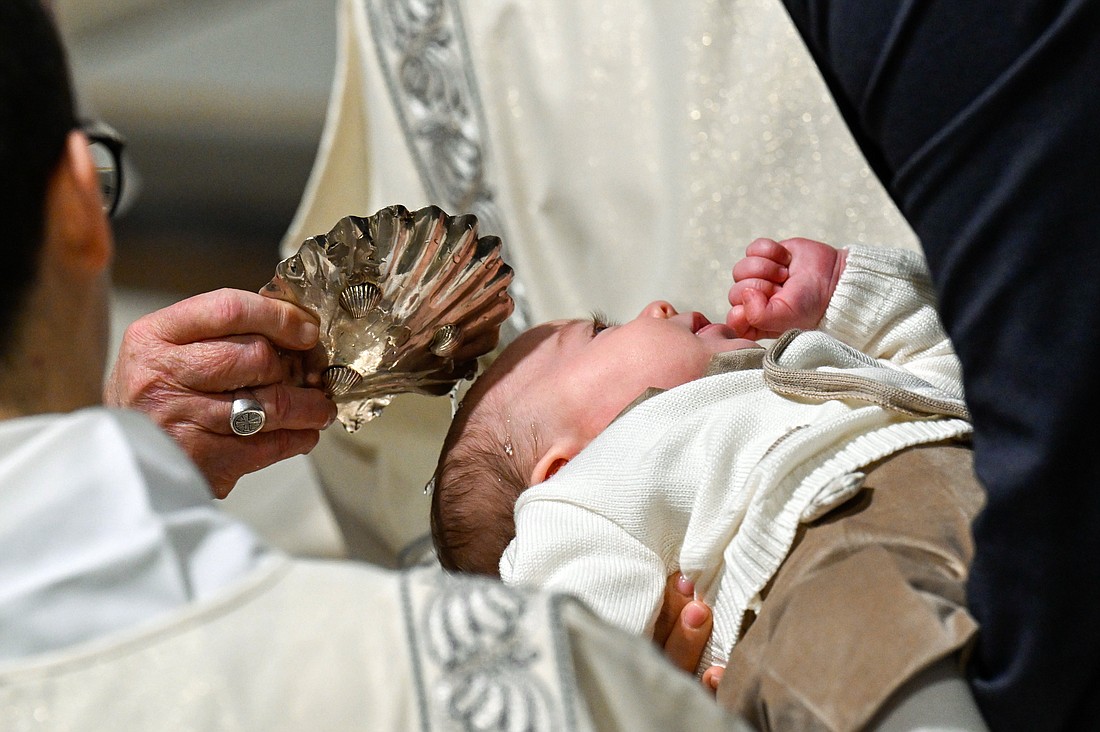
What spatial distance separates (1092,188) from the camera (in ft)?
1.56

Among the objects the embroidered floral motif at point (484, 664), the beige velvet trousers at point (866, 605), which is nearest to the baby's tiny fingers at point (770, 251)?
the beige velvet trousers at point (866, 605)

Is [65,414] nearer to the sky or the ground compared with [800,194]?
nearer to the sky

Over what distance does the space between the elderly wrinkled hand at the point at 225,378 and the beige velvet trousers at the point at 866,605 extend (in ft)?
1.10

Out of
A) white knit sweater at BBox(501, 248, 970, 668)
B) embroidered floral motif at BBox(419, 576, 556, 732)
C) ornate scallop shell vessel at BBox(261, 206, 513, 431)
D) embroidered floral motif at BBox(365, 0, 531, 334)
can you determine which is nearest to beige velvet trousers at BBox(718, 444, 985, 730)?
white knit sweater at BBox(501, 248, 970, 668)

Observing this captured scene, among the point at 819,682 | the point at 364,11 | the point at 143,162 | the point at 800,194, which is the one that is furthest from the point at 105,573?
the point at 143,162

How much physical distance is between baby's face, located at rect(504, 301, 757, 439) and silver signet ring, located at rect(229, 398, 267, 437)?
17cm

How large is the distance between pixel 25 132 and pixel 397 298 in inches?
14.4

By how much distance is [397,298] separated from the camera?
30.7 inches

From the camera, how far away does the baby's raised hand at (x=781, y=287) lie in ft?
2.68

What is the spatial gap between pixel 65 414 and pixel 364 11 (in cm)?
90

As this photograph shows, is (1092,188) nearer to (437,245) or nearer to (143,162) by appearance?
(437,245)

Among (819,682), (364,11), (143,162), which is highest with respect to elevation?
(364,11)

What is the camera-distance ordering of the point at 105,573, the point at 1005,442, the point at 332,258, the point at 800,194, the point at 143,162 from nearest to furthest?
the point at 105,573 → the point at 1005,442 → the point at 332,258 → the point at 800,194 → the point at 143,162

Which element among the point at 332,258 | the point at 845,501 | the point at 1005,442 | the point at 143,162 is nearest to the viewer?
the point at 1005,442
